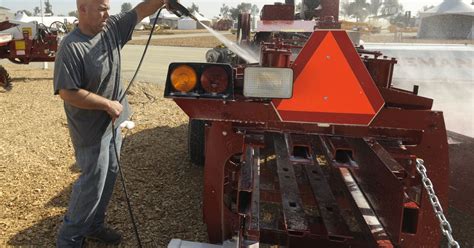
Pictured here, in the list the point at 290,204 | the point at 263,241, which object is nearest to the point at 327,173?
the point at 290,204

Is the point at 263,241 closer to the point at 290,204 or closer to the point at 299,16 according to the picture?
the point at 290,204

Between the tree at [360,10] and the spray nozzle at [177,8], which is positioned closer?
the spray nozzle at [177,8]

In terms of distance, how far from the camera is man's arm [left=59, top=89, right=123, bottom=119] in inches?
95.2

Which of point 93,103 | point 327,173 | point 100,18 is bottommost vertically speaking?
point 327,173

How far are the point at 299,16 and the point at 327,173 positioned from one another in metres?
3.47

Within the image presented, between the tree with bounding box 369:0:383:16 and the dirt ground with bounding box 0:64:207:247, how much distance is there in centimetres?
459

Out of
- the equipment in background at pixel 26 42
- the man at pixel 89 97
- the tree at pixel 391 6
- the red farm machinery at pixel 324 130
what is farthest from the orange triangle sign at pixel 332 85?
the equipment in background at pixel 26 42

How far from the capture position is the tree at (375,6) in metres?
8.26

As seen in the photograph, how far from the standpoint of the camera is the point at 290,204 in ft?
8.79

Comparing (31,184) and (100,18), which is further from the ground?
(100,18)

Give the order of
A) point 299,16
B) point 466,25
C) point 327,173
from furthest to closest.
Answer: point 466,25 → point 299,16 → point 327,173

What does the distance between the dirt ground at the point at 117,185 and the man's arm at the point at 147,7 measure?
5.33 ft

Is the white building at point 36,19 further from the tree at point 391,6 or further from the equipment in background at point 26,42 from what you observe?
the tree at point 391,6

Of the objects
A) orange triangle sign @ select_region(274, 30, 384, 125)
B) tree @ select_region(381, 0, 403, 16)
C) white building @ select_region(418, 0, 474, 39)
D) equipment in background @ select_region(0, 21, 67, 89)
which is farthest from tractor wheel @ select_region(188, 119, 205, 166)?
white building @ select_region(418, 0, 474, 39)
